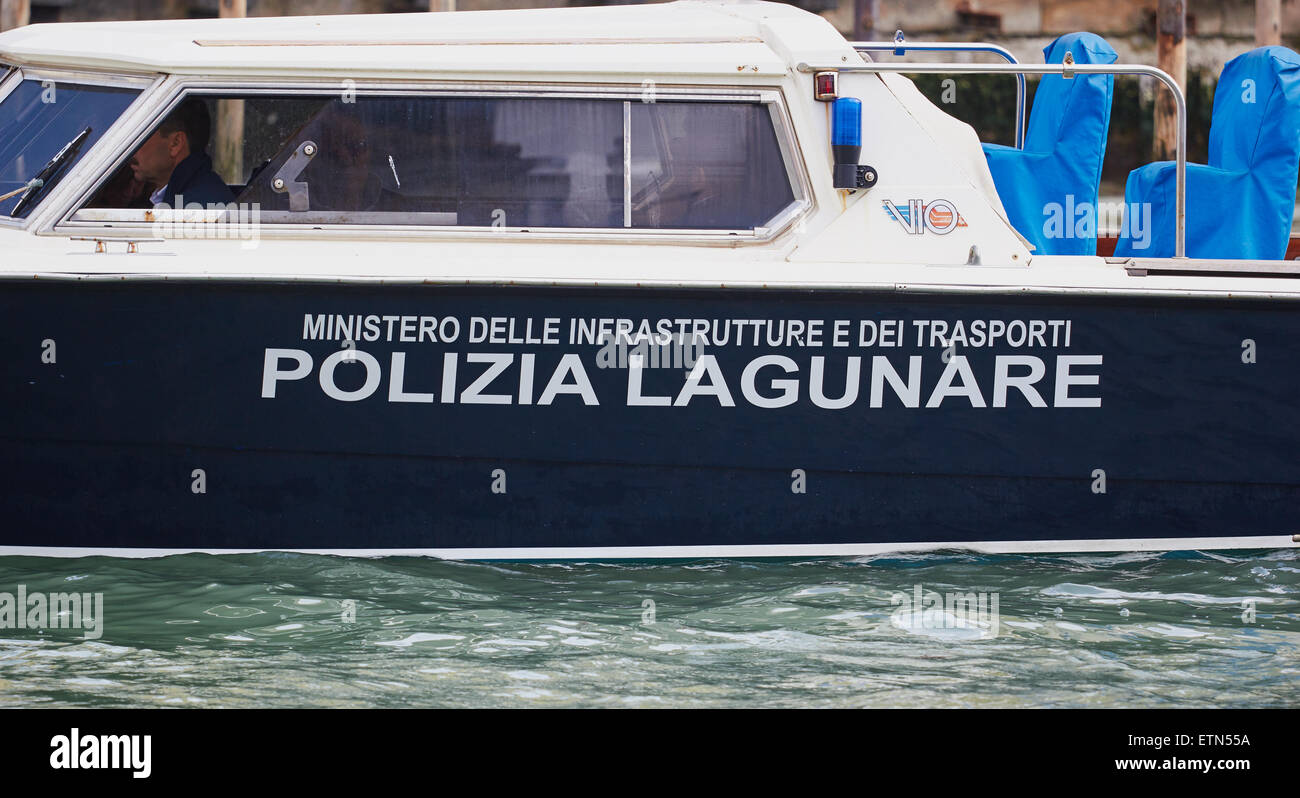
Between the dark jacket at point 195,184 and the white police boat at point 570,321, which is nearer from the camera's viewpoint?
the white police boat at point 570,321

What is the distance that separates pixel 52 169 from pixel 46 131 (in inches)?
5.5

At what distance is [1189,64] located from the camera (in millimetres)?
16203

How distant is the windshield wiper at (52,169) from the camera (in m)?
4.62

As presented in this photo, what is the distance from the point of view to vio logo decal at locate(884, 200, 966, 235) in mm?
4793

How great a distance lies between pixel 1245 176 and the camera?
204 inches

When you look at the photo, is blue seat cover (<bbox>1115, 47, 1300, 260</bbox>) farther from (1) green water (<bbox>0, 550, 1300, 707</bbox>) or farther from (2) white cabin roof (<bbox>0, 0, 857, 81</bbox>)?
(2) white cabin roof (<bbox>0, 0, 857, 81</bbox>)

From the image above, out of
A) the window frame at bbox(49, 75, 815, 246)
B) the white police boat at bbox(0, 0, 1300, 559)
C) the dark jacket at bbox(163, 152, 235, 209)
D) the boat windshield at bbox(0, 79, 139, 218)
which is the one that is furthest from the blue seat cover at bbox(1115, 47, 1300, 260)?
the boat windshield at bbox(0, 79, 139, 218)

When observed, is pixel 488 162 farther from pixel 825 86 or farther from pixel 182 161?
pixel 825 86

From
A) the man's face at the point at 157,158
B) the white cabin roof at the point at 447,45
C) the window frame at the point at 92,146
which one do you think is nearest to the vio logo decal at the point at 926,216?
the white cabin roof at the point at 447,45

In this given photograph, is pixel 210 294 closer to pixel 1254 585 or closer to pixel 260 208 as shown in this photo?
pixel 260 208

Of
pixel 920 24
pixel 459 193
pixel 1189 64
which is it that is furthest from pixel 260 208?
pixel 1189 64

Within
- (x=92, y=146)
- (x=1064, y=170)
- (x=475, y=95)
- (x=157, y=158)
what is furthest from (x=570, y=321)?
(x=1064, y=170)

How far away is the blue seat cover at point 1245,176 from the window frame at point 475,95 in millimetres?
1422

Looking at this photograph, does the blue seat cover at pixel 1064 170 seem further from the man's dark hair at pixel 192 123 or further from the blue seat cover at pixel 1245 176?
the man's dark hair at pixel 192 123
